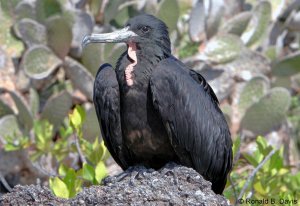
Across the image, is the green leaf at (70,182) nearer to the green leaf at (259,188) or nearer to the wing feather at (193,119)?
the wing feather at (193,119)

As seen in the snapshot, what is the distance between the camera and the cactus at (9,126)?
23.0ft

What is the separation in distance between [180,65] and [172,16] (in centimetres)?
233

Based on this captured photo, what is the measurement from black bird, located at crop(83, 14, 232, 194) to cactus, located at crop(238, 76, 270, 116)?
93.0 inches

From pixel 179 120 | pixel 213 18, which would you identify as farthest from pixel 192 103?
pixel 213 18

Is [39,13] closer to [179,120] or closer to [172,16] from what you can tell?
[172,16]

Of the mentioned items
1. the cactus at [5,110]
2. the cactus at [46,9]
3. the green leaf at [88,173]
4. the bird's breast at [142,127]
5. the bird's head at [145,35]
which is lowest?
the cactus at [5,110]

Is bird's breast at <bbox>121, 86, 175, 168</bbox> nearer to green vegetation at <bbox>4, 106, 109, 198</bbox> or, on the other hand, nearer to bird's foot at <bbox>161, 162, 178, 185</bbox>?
bird's foot at <bbox>161, 162, 178, 185</bbox>

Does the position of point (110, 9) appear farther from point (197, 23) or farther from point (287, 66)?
point (287, 66)

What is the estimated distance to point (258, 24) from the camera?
8172 mm

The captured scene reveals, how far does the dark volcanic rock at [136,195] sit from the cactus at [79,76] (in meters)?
2.86

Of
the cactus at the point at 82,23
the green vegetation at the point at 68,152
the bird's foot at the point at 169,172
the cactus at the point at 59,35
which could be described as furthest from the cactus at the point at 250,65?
the bird's foot at the point at 169,172

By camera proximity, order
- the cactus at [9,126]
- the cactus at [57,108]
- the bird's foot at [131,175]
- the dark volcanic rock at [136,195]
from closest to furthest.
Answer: the dark volcanic rock at [136,195] → the bird's foot at [131,175] → the cactus at [9,126] → the cactus at [57,108]

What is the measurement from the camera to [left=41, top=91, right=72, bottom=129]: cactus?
715 centimetres

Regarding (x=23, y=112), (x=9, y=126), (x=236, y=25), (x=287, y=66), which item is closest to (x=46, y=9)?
(x=23, y=112)
